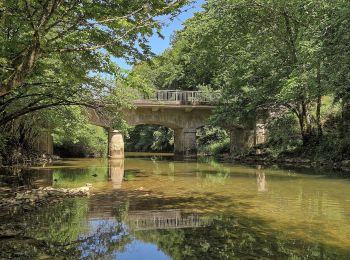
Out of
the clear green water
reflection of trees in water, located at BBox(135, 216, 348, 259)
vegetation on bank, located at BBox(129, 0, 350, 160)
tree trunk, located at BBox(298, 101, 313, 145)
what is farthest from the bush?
reflection of trees in water, located at BBox(135, 216, 348, 259)

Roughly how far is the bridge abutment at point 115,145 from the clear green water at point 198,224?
70.4 feet

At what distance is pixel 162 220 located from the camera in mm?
8078

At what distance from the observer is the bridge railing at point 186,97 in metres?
34.7

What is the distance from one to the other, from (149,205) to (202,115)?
1097 inches

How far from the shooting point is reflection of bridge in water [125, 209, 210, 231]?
7.59 m

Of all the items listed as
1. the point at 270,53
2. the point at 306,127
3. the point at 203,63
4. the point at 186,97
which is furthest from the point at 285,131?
the point at 186,97

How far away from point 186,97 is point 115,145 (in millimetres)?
6932

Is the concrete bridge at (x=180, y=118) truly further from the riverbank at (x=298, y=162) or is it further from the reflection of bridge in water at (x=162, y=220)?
the reflection of bridge in water at (x=162, y=220)

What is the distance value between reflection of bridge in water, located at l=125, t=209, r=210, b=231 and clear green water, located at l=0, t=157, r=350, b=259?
2 centimetres

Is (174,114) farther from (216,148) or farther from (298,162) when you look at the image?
(298,162)

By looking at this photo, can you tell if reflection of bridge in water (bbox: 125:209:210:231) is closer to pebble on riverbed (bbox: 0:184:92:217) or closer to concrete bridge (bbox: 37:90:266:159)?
pebble on riverbed (bbox: 0:184:92:217)

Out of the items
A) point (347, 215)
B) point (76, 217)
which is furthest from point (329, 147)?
point (76, 217)

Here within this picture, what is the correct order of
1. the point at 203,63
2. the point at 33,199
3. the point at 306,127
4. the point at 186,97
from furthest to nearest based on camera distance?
the point at 186,97 → the point at 203,63 → the point at 306,127 → the point at 33,199

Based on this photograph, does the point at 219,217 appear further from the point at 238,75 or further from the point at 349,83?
the point at 238,75
